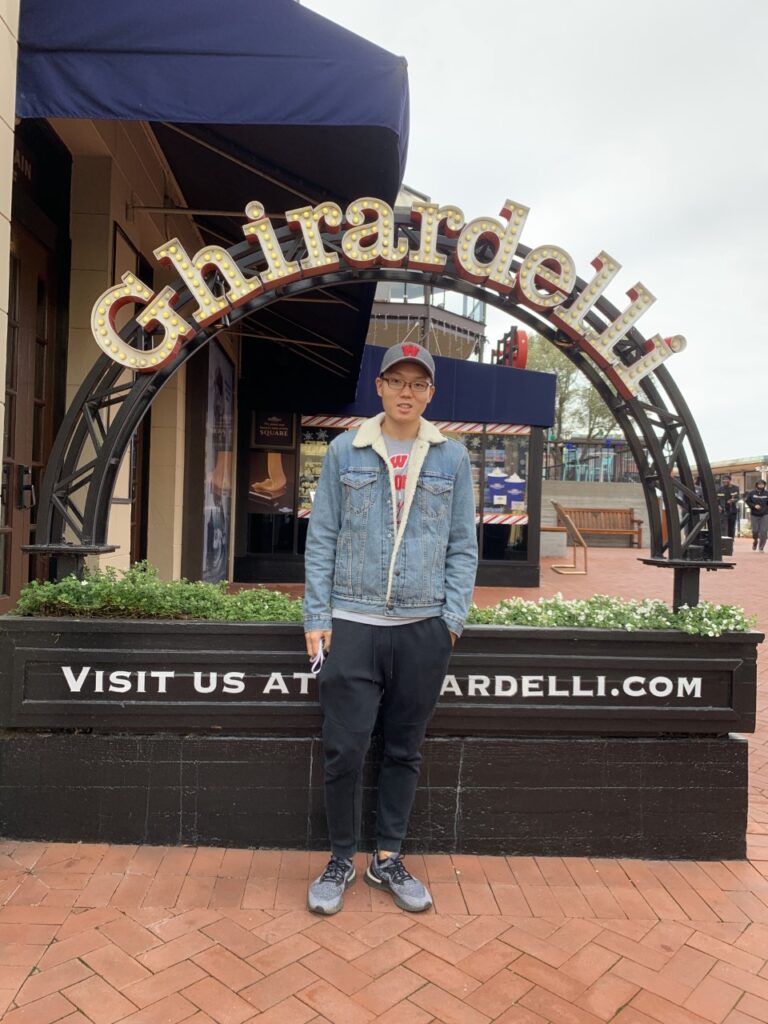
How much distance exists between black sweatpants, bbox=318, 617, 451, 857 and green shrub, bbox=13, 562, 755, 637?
1.59 feet

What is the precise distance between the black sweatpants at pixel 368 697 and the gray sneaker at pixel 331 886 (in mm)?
41

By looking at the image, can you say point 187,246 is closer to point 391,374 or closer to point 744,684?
point 391,374

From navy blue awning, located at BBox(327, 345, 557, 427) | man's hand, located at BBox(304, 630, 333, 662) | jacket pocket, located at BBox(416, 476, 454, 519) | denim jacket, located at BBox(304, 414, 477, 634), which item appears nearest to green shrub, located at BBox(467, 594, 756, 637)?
denim jacket, located at BBox(304, 414, 477, 634)

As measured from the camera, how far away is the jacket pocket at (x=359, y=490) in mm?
2717

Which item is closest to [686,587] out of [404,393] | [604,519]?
[404,393]

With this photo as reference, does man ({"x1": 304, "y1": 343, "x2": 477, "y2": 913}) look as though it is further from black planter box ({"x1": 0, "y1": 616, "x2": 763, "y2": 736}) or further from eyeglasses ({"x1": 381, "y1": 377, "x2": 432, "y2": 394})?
black planter box ({"x1": 0, "y1": 616, "x2": 763, "y2": 736})

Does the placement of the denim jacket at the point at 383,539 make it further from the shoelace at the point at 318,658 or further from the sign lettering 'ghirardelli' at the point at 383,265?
Answer: the sign lettering 'ghirardelli' at the point at 383,265

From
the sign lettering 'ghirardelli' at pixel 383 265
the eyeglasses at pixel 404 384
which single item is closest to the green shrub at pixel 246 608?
the sign lettering 'ghirardelli' at pixel 383 265

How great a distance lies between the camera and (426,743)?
3.04 meters

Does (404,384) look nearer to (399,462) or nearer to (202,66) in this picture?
(399,462)

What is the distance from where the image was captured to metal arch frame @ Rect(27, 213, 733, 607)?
3.15m

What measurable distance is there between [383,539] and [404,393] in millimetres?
540

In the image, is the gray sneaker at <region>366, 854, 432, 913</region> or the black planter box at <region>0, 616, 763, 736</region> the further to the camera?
the black planter box at <region>0, 616, 763, 736</region>

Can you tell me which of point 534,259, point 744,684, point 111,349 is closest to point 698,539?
point 744,684
